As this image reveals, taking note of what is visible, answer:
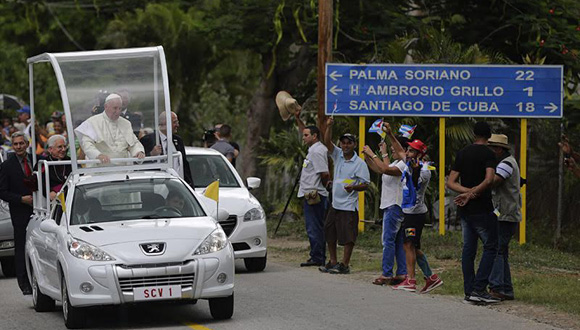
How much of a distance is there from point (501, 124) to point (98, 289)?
1409cm

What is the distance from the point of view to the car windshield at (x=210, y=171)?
17234 millimetres

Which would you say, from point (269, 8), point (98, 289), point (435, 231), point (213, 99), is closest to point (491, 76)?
point (435, 231)

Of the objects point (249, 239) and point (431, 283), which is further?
point (249, 239)

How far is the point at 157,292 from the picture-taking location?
10.9m

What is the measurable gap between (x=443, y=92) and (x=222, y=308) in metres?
9.91

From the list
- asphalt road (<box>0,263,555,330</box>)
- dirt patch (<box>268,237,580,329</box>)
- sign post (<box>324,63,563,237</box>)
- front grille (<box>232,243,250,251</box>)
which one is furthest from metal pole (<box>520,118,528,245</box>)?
asphalt road (<box>0,263,555,330</box>)

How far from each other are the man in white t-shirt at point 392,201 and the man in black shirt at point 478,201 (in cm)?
116

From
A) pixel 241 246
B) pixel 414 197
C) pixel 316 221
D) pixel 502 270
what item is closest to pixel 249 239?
pixel 241 246

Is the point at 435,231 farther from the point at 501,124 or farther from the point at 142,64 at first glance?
the point at 142,64

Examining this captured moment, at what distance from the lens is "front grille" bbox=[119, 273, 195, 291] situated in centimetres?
1080

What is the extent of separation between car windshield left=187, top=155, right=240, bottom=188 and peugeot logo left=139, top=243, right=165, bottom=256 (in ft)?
20.0

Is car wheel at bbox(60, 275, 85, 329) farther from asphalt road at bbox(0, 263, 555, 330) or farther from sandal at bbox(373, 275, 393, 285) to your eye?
sandal at bbox(373, 275, 393, 285)

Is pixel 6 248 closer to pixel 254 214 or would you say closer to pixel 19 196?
pixel 19 196

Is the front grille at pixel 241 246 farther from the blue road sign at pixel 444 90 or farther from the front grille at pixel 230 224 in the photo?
the blue road sign at pixel 444 90
